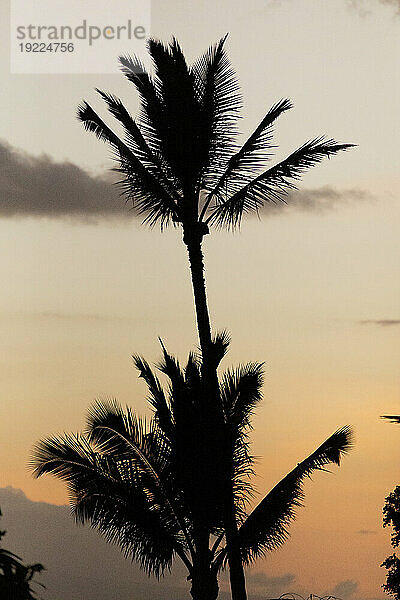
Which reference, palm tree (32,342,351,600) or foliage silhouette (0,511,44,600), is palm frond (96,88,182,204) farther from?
foliage silhouette (0,511,44,600)

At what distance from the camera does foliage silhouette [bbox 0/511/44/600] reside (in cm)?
516

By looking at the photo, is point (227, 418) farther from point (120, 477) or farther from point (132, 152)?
point (132, 152)

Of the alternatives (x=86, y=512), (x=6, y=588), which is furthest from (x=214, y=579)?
(x=6, y=588)

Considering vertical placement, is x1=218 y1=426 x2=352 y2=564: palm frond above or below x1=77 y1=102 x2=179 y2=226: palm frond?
below

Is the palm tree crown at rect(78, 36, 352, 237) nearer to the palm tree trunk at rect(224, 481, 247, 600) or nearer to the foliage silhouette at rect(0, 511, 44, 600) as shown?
the palm tree trunk at rect(224, 481, 247, 600)

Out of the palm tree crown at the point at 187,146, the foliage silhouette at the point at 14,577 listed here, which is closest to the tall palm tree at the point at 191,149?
the palm tree crown at the point at 187,146

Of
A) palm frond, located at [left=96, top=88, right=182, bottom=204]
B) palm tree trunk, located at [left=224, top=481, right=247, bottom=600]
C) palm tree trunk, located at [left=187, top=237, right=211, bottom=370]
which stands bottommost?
palm tree trunk, located at [left=224, top=481, right=247, bottom=600]

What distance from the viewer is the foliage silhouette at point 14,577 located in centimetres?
516

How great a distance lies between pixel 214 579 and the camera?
62.5 feet

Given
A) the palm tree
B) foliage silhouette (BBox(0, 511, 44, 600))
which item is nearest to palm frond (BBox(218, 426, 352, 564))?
→ the palm tree

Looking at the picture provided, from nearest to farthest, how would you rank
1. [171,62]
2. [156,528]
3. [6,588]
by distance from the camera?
[6,588] → [156,528] → [171,62]

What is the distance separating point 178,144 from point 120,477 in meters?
6.69

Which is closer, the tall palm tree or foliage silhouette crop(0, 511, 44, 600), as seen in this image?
foliage silhouette crop(0, 511, 44, 600)

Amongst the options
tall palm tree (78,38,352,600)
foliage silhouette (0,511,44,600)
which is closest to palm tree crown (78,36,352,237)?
tall palm tree (78,38,352,600)
